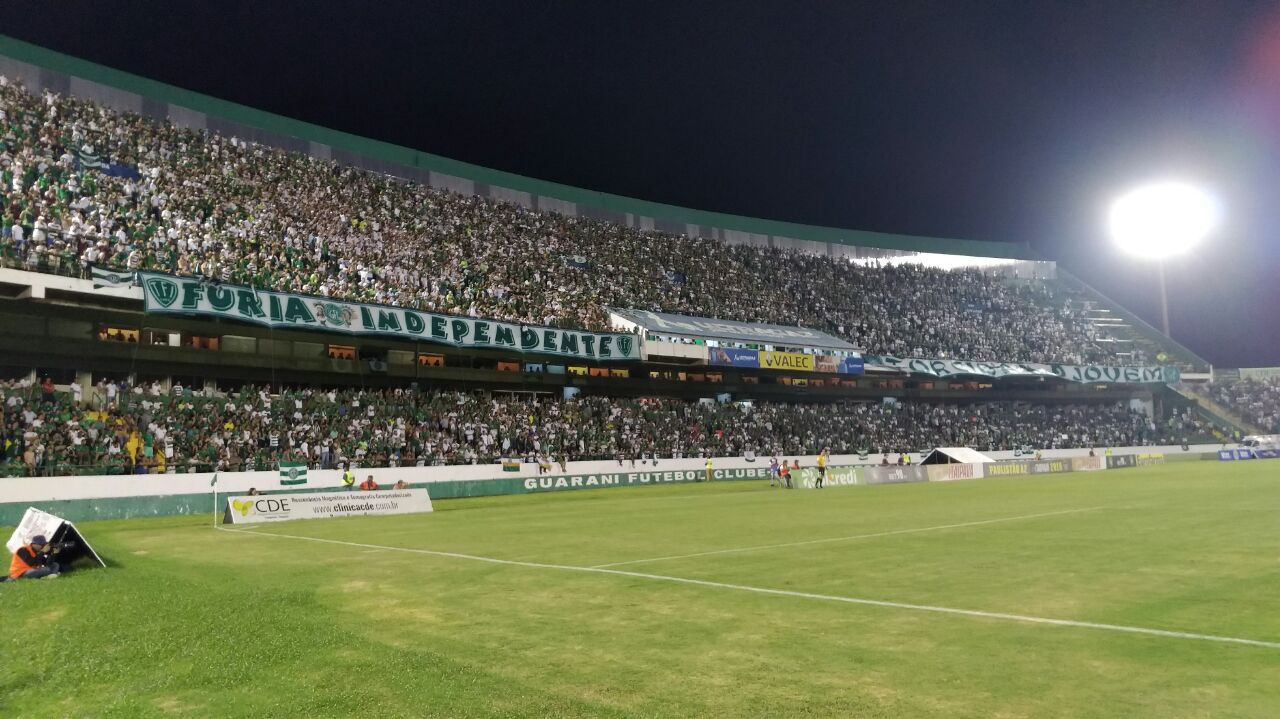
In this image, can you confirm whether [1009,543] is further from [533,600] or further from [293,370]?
[293,370]

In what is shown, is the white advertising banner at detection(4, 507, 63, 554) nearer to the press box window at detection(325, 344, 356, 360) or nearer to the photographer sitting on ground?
the photographer sitting on ground

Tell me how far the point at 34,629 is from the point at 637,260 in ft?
187

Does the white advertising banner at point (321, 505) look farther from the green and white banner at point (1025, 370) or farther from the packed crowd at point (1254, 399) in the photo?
the packed crowd at point (1254, 399)

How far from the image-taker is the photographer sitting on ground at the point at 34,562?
14.1 metres

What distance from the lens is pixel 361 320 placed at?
41.0m

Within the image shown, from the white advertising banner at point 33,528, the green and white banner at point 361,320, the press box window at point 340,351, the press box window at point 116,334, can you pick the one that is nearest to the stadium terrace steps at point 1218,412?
the green and white banner at point 361,320

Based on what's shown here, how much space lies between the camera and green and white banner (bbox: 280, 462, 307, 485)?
34.2 m

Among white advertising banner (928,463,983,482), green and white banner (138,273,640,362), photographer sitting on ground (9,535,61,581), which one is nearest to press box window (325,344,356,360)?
green and white banner (138,273,640,362)

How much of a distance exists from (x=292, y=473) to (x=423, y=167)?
33.0 m

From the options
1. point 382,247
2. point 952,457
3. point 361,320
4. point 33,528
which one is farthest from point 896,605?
point 952,457

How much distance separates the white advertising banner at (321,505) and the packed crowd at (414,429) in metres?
5.62

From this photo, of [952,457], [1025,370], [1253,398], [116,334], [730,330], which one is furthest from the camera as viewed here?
[1253,398]

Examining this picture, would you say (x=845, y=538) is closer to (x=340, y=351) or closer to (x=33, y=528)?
(x=33, y=528)

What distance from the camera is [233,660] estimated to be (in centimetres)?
842
